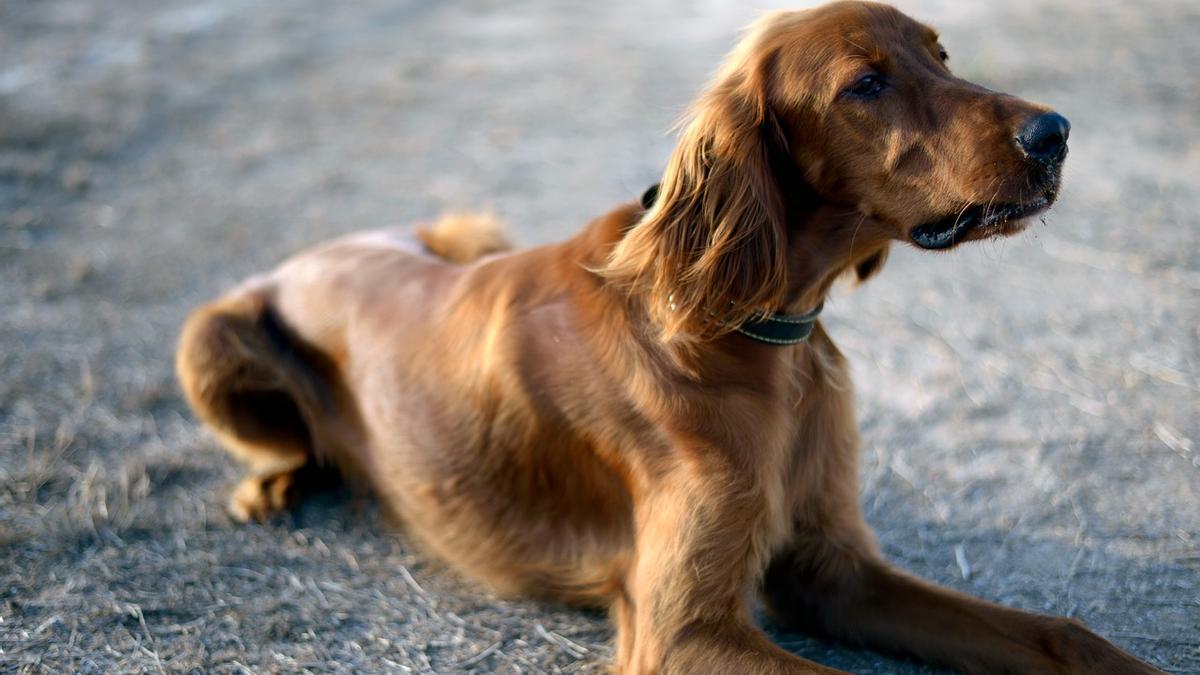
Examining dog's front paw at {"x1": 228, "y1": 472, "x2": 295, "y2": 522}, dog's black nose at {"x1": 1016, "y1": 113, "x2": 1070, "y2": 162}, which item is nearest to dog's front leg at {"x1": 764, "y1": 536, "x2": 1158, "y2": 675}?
dog's black nose at {"x1": 1016, "y1": 113, "x2": 1070, "y2": 162}

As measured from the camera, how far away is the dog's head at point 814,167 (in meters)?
2.46

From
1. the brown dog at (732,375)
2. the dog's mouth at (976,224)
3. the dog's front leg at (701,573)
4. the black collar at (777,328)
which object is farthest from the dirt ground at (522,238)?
the dog's mouth at (976,224)

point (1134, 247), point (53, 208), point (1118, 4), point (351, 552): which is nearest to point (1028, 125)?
point (351, 552)

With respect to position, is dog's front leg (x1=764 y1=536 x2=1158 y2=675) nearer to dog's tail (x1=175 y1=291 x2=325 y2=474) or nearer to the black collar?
the black collar

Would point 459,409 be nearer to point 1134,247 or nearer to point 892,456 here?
point 892,456

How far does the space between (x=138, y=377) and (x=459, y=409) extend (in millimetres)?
1948

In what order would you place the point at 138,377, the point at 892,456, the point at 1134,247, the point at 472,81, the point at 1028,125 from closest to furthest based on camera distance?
the point at 1028,125 → the point at 892,456 → the point at 138,377 → the point at 1134,247 → the point at 472,81

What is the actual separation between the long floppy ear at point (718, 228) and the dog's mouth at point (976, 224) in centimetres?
32

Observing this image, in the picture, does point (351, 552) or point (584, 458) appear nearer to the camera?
point (584, 458)

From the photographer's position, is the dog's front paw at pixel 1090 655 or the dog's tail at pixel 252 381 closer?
the dog's front paw at pixel 1090 655

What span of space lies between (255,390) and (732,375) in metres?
1.72

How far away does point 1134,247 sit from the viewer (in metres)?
5.09

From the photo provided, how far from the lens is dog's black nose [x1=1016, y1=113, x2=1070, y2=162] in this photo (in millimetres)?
2348

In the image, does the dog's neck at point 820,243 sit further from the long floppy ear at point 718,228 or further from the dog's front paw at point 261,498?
the dog's front paw at point 261,498
